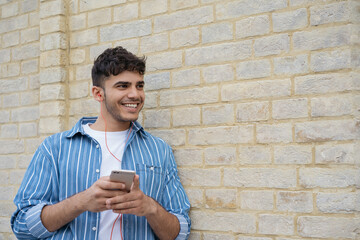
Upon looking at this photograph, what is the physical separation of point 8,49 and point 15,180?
152 cm

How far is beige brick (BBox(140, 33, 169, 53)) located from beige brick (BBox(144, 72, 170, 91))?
0.23 metres

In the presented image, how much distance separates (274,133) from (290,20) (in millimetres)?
863

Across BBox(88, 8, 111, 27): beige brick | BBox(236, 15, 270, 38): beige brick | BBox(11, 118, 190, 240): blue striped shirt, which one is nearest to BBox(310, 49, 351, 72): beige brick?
BBox(236, 15, 270, 38): beige brick

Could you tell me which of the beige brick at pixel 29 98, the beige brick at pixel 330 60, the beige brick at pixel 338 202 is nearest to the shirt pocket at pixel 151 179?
the beige brick at pixel 338 202

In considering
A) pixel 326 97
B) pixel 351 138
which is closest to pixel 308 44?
pixel 326 97

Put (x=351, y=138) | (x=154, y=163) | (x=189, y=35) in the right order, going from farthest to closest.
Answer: (x=189, y=35) < (x=154, y=163) < (x=351, y=138)

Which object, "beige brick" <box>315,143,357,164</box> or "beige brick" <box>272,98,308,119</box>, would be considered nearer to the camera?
"beige brick" <box>315,143,357,164</box>

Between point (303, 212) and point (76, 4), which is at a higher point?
point (76, 4)

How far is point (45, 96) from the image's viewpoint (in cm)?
439

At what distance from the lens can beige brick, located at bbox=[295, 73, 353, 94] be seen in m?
3.02

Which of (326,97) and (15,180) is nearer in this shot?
(326,97)

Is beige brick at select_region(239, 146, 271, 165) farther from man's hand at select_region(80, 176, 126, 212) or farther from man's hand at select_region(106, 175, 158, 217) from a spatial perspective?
man's hand at select_region(80, 176, 126, 212)

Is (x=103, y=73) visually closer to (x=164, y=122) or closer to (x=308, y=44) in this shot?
(x=164, y=122)

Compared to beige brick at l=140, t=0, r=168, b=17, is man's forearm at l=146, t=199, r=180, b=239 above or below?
below
